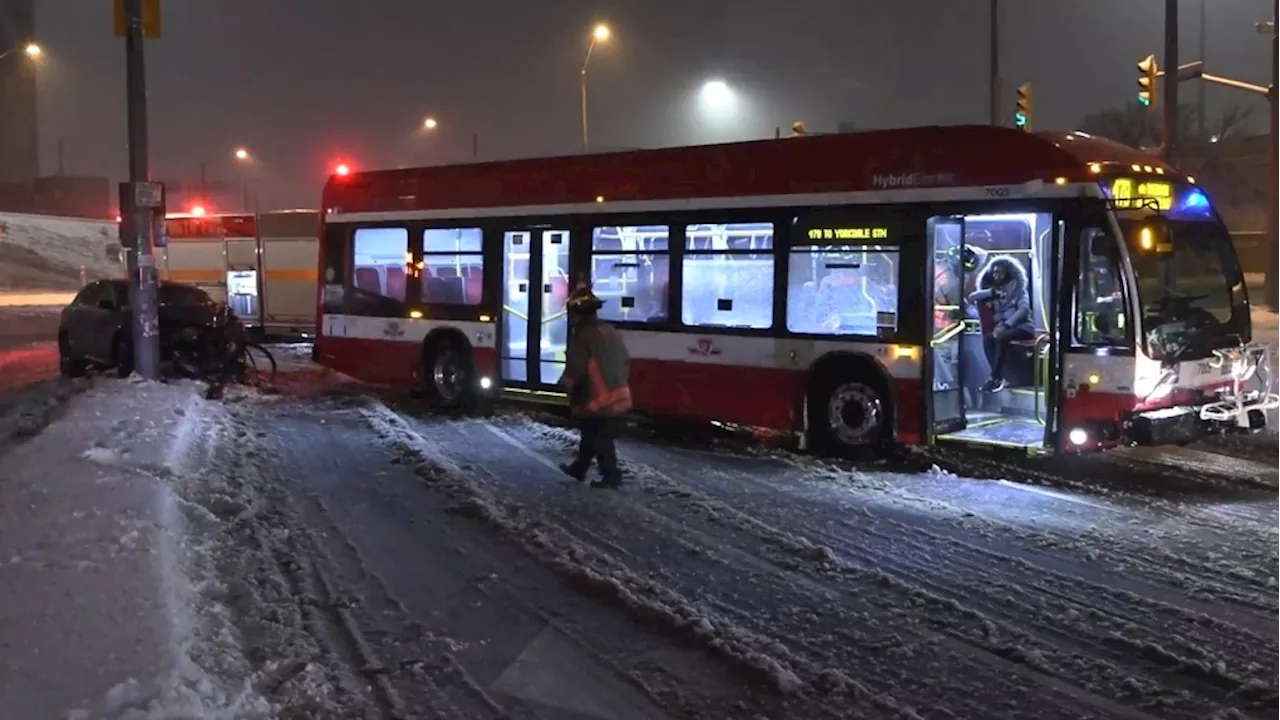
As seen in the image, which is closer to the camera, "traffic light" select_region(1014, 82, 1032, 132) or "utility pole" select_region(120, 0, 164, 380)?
"utility pole" select_region(120, 0, 164, 380)

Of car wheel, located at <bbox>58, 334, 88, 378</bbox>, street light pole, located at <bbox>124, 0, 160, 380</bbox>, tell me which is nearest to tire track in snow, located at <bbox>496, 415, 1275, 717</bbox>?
street light pole, located at <bbox>124, 0, 160, 380</bbox>

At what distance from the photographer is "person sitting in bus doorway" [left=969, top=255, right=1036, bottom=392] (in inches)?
489

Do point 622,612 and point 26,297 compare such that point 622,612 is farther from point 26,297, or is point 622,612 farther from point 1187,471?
point 26,297

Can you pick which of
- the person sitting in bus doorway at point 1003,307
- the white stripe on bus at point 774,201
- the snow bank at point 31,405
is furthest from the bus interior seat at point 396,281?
the person sitting in bus doorway at point 1003,307

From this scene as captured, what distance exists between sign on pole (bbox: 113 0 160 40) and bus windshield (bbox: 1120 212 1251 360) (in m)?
12.7

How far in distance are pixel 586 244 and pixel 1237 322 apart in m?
7.14

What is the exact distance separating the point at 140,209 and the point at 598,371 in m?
9.41

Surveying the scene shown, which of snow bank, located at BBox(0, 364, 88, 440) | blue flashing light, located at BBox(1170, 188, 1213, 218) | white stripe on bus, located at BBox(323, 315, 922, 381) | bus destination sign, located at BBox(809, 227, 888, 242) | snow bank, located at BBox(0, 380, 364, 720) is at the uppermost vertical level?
blue flashing light, located at BBox(1170, 188, 1213, 218)

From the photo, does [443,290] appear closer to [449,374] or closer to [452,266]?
[452,266]

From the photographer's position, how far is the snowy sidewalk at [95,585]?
524cm

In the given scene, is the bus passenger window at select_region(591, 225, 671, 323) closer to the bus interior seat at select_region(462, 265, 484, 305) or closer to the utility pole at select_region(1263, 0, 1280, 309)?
the bus interior seat at select_region(462, 265, 484, 305)

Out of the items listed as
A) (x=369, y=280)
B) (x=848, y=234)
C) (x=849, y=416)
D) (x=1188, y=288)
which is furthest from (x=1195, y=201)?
(x=369, y=280)

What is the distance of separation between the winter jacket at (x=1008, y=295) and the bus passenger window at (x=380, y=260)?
8449mm

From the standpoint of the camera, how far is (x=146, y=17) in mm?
16953
